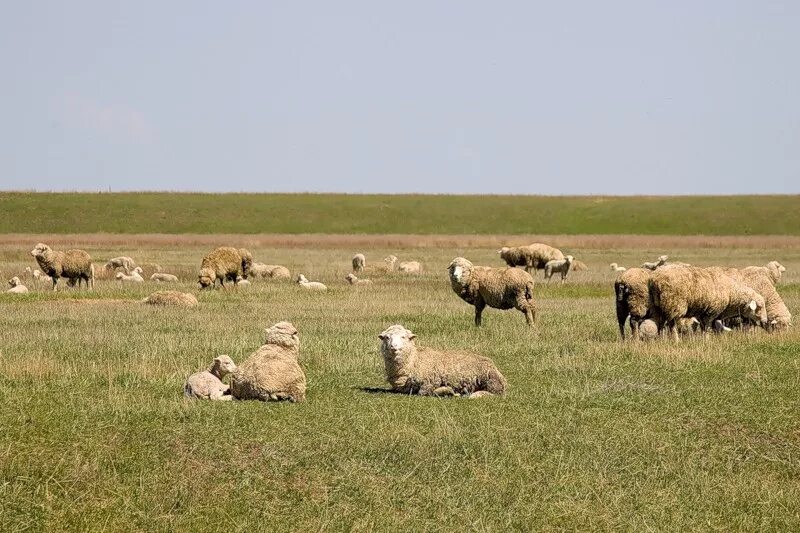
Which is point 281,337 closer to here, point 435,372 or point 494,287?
point 435,372

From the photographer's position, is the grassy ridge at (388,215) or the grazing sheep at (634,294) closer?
the grazing sheep at (634,294)

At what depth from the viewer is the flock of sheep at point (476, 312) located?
14039 millimetres

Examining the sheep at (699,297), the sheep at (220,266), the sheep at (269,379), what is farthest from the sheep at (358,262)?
the sheep at (269,379)

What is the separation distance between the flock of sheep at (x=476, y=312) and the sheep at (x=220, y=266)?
1.2 inches

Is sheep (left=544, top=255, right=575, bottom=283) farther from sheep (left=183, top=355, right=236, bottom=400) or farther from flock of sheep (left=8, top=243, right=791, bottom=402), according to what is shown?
sheep (left=183, top=355, right=236, bottom=400)

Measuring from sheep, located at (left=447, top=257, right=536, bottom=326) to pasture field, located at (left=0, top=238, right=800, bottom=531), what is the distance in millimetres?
2846

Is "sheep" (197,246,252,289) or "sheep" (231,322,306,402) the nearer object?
"sheep" (231,322,306,402)

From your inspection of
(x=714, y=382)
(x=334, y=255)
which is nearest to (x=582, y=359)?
(x=714, y=382)

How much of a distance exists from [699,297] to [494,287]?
185 inches

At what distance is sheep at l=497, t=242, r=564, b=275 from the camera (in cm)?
4666

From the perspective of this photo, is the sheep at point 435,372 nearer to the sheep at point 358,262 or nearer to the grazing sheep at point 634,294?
the grazing sheep at point 634,294

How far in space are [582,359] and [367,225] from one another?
96327mm

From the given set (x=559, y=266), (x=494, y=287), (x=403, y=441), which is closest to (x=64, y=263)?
(x=494, y=287)

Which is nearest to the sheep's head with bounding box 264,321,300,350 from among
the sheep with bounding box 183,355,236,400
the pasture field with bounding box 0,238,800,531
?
the sheep with bounding box 183,355,236,400
